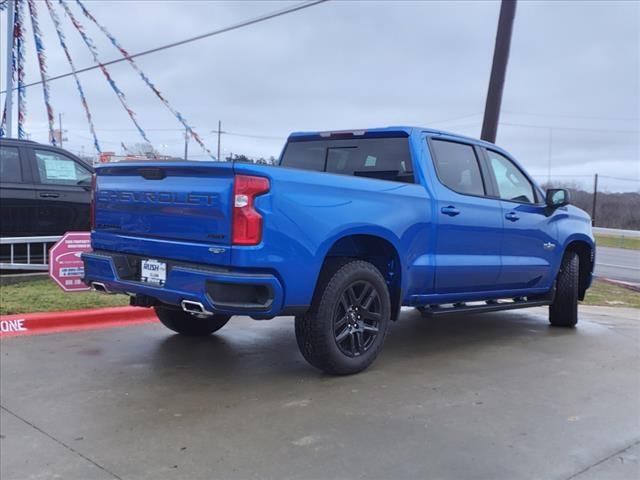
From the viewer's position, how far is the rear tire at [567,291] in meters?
7.15

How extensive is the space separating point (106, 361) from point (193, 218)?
1.80 m

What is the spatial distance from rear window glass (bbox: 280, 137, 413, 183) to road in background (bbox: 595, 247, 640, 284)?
10.8 m

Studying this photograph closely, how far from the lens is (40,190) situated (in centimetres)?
815

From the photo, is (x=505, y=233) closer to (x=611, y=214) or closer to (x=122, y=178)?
(x=122, y=178)

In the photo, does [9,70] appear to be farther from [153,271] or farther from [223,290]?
[223,290]

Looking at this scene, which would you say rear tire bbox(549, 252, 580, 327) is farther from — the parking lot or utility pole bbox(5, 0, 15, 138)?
utility pole bbox(5, 0, 15, 138)

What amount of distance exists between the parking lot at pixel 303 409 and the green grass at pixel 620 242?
21.7 m

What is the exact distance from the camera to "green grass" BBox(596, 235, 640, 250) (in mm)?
25734

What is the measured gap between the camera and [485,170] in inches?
246

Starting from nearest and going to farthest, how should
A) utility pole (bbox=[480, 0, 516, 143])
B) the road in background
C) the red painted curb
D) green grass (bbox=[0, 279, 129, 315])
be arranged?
the red painted curb
green grass (bbox=[0, 279, 129, 315])
utility pole (bbox=[480, 0, 516, 143])
the road in background

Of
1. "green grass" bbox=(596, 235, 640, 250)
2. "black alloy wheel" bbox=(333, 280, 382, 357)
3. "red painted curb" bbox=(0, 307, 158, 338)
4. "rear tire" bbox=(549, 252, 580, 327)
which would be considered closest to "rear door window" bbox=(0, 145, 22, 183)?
"red painted curb" bbox=(0, 307, 158, 338)

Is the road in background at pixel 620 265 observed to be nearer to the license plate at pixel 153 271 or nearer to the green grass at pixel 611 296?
the green grass at pixel 611 296

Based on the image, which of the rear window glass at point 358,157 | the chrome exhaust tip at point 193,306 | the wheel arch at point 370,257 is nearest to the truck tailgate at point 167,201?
the chrome exhaust tip at point 193,306

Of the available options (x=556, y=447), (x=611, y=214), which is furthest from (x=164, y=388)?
(x=611, y=214)
